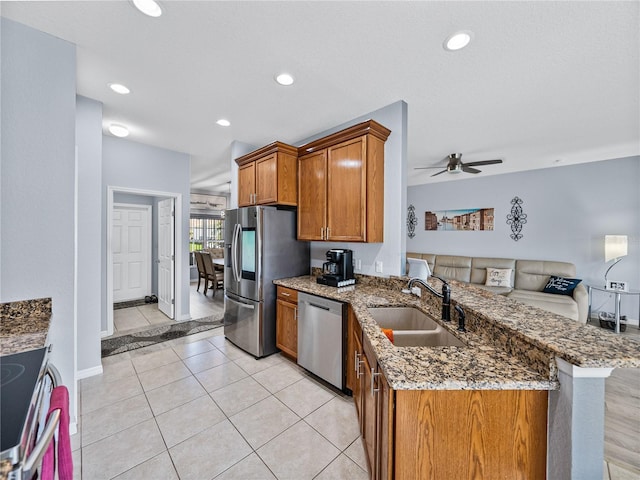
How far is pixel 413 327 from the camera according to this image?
204 centimetres

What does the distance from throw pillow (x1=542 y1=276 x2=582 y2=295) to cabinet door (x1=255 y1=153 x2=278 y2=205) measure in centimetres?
474

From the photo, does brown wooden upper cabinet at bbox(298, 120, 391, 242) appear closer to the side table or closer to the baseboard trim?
the baseboard trim

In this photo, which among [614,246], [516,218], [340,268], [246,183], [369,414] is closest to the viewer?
[369,414]

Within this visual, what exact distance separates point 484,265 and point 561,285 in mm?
1179

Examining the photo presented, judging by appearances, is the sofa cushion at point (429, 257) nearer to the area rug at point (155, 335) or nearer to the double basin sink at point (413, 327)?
the double basin sink at point (413, 327)

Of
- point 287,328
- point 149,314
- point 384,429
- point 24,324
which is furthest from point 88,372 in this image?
point 384,429

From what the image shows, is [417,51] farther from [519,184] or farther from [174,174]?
[519,184]

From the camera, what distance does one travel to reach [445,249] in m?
6.00

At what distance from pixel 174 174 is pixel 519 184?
6205 millimetres

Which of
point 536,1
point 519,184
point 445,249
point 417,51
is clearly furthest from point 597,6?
point 445,249

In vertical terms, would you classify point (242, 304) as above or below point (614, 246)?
below

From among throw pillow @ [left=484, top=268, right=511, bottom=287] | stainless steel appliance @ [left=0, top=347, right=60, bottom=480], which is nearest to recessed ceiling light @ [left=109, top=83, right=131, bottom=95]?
stainless steel appliance @ [left=0, top=347, right=60, bottom=480]

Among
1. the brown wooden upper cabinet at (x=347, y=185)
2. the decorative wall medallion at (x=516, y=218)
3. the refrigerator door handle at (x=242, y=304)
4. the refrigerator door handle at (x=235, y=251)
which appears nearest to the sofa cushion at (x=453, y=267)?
the decorative wall medallion at (x=516, y=218)

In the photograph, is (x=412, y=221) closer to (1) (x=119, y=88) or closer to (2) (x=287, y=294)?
(2) (x=287, y=294)
